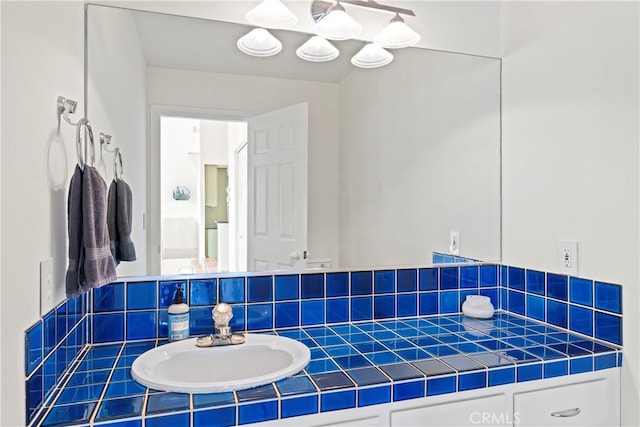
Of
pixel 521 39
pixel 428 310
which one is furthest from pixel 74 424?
pixel 521 39

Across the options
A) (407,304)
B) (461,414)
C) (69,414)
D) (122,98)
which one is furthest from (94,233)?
(407,304)

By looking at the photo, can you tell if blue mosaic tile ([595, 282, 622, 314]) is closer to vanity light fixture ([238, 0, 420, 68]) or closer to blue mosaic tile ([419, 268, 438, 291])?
blue mosaic tile ([419, 268, 438, 291])

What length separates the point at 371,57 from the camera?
1700 millimetres

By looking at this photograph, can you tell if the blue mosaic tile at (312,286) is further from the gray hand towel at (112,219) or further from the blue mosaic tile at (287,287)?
the gray hand towel at (112,219)

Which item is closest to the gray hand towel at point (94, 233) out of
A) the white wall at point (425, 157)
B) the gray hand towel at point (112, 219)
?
the gray hand towel at point (112, 219)

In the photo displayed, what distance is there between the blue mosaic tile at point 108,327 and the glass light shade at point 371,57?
4.05 ft

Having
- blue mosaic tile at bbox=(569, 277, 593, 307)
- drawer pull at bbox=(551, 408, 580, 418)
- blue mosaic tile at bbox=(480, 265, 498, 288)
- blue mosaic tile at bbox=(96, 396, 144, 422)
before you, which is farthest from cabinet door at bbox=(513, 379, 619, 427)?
blue mosaic tile at bbox=(96, 396, 144, 422)

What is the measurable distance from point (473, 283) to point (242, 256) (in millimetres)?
958

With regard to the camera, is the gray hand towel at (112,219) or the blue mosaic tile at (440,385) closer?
the blue mosaic tile at (440,385)

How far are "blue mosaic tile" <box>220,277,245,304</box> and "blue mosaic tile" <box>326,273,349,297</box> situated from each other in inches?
12.5

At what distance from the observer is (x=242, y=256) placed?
5.06 ft

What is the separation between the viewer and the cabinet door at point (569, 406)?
4.05 ft

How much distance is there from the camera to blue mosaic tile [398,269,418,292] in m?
1.71

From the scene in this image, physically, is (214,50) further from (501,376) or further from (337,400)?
(501,376)
